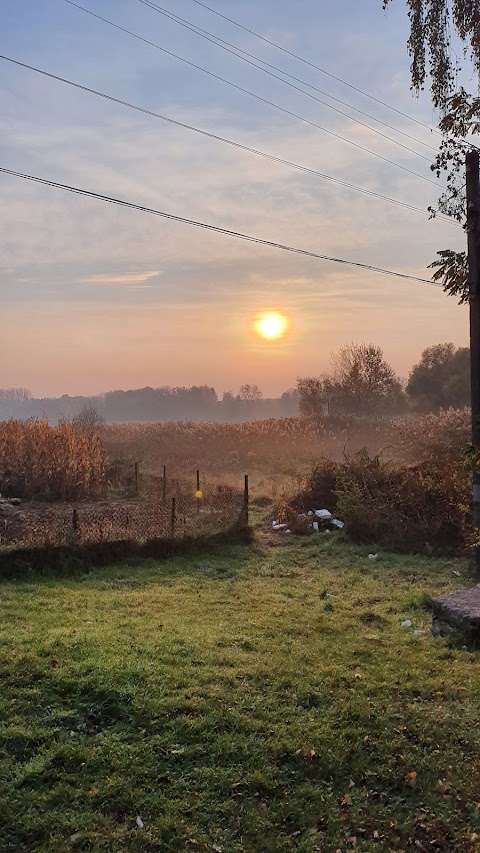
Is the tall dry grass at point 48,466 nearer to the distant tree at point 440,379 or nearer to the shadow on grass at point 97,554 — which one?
the shadow on grass at point 97,554

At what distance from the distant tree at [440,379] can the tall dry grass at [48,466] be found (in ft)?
90.7

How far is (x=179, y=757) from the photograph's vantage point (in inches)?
153

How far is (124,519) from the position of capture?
10.5m

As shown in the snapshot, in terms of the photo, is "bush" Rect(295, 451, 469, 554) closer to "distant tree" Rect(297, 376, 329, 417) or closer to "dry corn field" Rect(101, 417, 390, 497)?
"dry corn field" Rect(101, 417, 390, 497)

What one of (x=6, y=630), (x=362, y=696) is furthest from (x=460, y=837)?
(x=6, y=630)

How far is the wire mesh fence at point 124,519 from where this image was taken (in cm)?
943

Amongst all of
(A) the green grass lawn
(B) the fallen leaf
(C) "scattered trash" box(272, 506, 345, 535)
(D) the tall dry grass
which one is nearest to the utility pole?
(A) the green grass lawn

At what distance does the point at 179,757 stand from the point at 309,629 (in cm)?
280

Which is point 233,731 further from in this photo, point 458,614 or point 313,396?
point 313,396

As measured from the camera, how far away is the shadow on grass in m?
8.64

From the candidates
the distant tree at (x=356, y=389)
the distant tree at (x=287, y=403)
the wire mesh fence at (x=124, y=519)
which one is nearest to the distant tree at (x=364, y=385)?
the distant tree at (x=356, y=389)

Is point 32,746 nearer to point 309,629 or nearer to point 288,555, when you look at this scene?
point 309,629

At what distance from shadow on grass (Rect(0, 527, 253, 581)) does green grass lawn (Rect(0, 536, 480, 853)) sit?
5.40ft

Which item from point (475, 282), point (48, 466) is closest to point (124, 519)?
point (48, 466)
